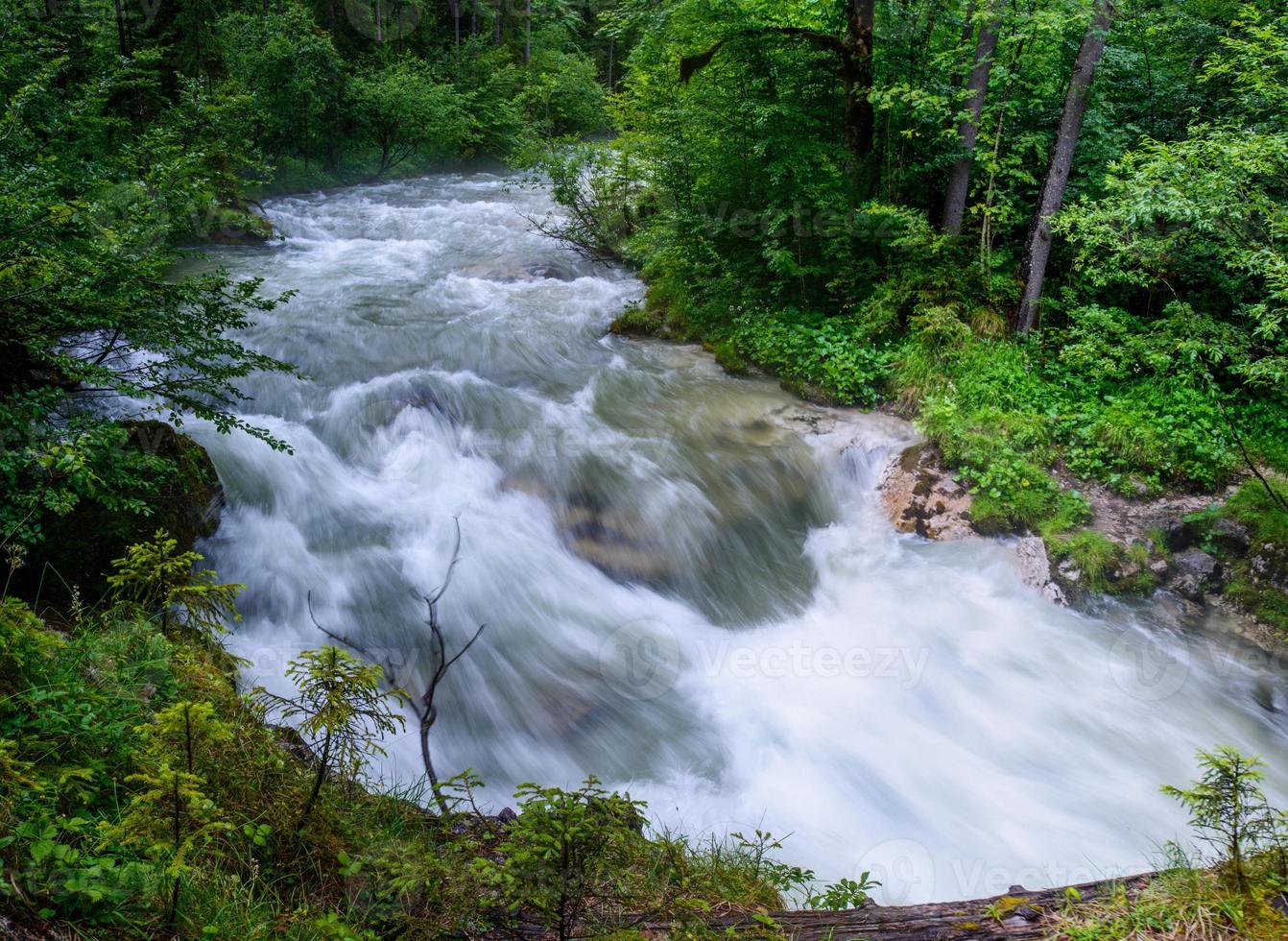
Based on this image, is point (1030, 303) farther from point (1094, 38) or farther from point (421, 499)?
point (421, 499)

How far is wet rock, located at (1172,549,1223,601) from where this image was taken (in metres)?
6.55

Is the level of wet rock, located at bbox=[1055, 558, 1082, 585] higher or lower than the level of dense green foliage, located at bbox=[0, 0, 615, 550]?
lower

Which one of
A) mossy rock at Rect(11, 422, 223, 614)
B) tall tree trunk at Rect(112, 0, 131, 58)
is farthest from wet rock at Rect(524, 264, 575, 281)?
mossy rock at Rect(11, 422, 223, 614)

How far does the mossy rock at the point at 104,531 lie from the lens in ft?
13.9

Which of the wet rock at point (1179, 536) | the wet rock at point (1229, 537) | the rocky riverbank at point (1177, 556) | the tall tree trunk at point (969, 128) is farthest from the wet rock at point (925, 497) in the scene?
the tall tree trunk at point (969, 128)

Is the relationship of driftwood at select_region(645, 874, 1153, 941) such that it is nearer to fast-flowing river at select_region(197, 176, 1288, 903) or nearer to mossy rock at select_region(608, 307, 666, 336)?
fast-flowing river at select_region(197, 176, 1288, 903)

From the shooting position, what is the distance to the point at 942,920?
2615 millimetres

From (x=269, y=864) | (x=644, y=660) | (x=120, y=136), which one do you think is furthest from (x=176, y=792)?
(x=120, y=136)

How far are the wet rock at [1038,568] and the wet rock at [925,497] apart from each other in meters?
0.51

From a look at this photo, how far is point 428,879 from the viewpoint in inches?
95.1

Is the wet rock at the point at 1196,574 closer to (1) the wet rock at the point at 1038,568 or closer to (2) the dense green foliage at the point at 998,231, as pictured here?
(2) the dense green foliage at the point at 998,231

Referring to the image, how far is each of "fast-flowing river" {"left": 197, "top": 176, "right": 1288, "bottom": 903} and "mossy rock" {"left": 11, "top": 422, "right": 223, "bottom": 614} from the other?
1.75 ft

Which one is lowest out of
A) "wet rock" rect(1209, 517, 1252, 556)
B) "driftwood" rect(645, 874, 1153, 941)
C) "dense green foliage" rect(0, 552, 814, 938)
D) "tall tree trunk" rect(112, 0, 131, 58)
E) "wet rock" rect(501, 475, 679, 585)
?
"wet rock" rect(501, 475, 679, 585)

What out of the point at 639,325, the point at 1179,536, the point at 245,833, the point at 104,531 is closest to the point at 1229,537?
the point at 1179,536
